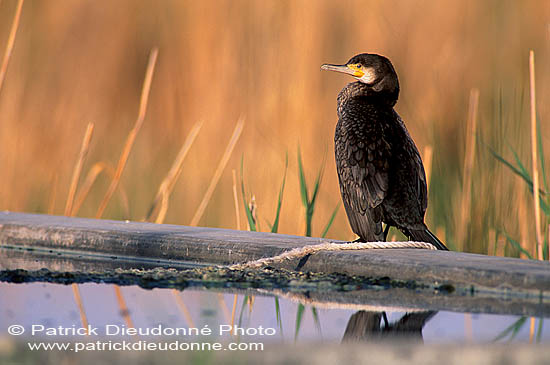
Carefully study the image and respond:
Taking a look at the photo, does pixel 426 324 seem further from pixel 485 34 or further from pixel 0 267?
pixel 485 34

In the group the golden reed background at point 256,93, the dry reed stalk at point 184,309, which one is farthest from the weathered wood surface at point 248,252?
the golden reed background at point 256,93

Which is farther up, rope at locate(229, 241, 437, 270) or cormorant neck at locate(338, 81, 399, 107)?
cormorant neck at locate(338, 81, 399, 107)

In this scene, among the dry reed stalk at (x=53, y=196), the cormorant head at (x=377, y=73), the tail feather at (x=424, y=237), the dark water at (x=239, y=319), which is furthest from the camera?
the dry reed stalk at (x=53, y=196)

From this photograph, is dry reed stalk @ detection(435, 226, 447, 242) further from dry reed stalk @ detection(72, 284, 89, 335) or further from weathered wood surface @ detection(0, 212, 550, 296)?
dry reed stalk @ detection(72, 284, 89, 335)

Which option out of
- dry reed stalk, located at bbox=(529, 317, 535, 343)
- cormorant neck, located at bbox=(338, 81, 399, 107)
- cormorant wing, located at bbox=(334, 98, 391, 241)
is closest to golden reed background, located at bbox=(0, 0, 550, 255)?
cormorant neck, located at bbox=(338, 81, 399, 107)

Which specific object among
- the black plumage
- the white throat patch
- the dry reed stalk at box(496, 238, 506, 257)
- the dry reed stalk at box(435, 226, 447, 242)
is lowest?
the dry reed stalk at box(496, 238, 506, 257)

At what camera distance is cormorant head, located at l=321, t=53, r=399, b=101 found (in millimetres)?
2926

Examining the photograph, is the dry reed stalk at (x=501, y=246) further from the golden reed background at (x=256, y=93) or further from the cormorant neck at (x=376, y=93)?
the cormorant neck at (x=376, y=93)

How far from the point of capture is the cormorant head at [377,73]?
115 inches

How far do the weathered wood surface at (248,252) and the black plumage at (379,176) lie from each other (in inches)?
7.4

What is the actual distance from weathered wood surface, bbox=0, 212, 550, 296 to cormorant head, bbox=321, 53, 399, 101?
582 mm

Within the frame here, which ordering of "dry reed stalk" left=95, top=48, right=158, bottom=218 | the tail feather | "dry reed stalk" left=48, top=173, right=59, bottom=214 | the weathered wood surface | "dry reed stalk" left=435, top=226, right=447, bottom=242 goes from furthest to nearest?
"dry reed stalk" left=48, top=173, right=59, bottom=214 → "dry reed stalk" left=95, top=48, right=158, bottom=218 → "dry reed stalk" left=435, top=226, right=447, bottom=242 → the tail feather → the weathered wood surface

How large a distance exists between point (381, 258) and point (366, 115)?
71cm

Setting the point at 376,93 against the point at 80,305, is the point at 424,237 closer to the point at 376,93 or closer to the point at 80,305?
the point at 376,93
